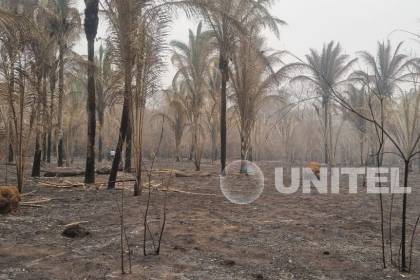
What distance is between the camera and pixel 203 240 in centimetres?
447

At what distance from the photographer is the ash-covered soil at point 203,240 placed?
3.46 m

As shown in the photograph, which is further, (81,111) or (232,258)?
(81,111)

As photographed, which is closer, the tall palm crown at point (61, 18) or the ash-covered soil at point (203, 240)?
the ash-covered soil at point (203, 240)

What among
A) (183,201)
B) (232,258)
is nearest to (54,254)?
(232,258)

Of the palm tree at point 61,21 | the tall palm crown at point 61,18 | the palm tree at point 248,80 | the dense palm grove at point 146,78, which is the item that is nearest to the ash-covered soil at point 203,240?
the dense palm grove at point 146,78

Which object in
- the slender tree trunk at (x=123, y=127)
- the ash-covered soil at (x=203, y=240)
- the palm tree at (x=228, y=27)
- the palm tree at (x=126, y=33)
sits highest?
the palm tree at (x=228, y=27)

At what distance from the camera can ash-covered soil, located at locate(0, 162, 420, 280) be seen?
→ 346 cm

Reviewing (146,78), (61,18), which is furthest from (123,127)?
(61,18)

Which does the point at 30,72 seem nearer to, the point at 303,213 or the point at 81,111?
the point at 303,213

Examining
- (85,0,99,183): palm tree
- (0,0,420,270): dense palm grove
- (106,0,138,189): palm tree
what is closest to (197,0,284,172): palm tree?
(0,0,420,270): dense palm grove

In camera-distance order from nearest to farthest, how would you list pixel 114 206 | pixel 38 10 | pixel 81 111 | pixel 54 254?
pixel 54 254 → pixel 114 206 → pixel 38 10 → pixel 81 111

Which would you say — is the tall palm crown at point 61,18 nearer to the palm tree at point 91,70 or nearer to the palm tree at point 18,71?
the palm tree at point 91,70

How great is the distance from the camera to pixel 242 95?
13.1 metres

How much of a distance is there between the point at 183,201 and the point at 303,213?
2.12 meters
